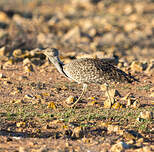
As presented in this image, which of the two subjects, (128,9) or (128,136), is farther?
(128,9)

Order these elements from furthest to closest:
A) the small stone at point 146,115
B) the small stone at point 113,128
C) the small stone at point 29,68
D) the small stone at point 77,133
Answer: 1. the small stone at point 29,68
2. the small stone at point 146,115
3. the small stone at point 113,128
4. the small stone at point 77,133

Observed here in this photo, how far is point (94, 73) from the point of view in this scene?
634cm

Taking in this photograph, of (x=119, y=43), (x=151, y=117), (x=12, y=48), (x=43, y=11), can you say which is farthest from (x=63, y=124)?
(x=43, y=11)

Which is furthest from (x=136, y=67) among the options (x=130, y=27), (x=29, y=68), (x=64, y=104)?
(x=130, y=27)

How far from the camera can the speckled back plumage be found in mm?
6359

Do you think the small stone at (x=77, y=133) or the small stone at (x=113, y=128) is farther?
the small stone at (x=113, y=128)

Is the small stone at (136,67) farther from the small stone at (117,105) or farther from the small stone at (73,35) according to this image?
the small stone at (73,35)

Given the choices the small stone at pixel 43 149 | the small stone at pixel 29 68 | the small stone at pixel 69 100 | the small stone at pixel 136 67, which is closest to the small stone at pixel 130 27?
the small stone at pixel 136 67

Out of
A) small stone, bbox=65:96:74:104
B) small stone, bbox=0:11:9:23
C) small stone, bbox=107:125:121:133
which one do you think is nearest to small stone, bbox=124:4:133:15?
small stone, bbox=0:11:9:23

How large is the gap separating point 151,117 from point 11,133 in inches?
76.6

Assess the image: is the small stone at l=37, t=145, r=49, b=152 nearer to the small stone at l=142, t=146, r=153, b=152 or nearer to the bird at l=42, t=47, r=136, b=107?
the small stone at l=142, t=146, r=153, b=152

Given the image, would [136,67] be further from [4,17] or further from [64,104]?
[4,17]

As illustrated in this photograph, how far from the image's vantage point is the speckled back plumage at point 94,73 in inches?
250

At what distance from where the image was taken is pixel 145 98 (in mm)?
6879
